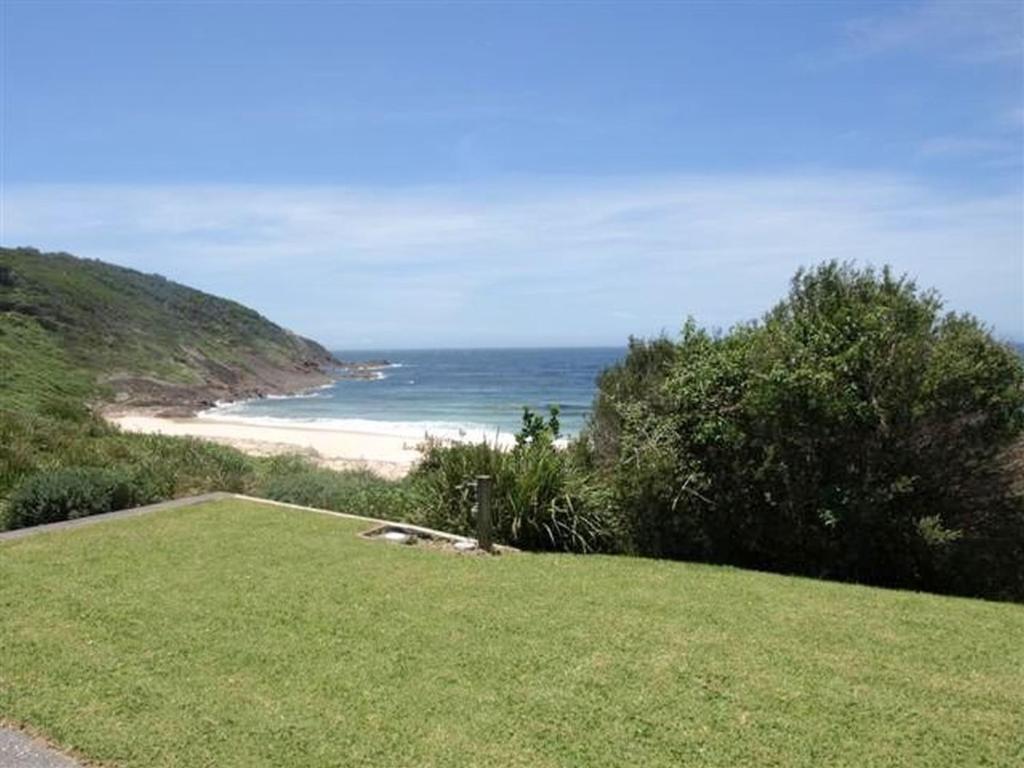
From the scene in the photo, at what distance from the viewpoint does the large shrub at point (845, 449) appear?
318 inches

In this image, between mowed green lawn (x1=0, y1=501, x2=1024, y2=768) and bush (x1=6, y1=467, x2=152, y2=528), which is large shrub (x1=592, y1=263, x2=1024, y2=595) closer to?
mowed green lawn (x1=0, y1=501, x2=1024, y2=768)

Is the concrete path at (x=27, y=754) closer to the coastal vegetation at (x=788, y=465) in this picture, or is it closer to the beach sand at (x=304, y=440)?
the coastal vegetation at (x=788, y=465)

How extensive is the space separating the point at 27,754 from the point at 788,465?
7.07 metres

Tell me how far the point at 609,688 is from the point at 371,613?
6.71 ft

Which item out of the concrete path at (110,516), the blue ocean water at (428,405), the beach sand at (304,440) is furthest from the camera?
the blue ocean water at (428,405)

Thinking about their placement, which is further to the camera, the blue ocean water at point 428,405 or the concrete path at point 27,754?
the blue ocean water at point 428,405

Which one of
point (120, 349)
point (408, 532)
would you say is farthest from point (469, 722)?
point (120, 349)

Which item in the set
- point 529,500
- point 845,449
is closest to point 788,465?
point 845,449

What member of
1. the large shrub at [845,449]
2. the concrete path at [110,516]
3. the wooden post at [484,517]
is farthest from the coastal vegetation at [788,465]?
the wooden post at [484,517]

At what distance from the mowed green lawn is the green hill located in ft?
75.3

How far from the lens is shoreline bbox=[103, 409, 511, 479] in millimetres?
25031

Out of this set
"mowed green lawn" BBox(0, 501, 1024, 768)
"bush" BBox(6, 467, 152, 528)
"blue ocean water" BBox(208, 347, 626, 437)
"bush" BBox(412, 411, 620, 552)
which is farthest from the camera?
"blue ocean water" BBox(208, 347, 626, 437)

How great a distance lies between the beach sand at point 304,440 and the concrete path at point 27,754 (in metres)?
17.1

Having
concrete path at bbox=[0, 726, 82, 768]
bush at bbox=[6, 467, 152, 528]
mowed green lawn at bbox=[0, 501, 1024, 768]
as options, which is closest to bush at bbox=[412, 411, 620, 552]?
mowed green lawn at bbox=[0, 501, 1024, 768]
